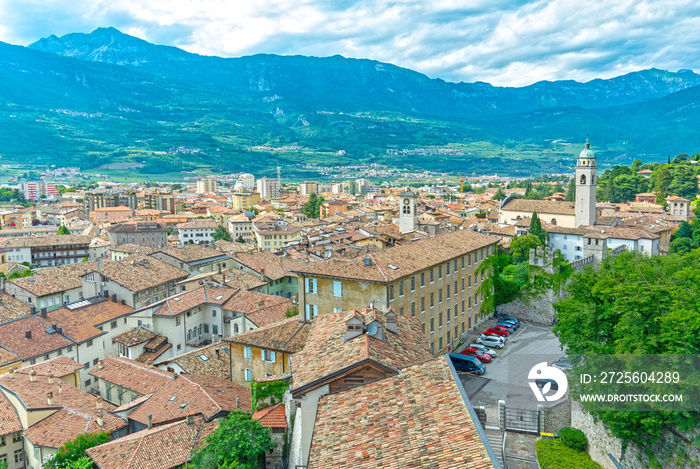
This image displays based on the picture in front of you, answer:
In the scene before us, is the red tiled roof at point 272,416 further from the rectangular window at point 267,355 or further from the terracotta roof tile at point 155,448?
the rectangular window at point 267,355

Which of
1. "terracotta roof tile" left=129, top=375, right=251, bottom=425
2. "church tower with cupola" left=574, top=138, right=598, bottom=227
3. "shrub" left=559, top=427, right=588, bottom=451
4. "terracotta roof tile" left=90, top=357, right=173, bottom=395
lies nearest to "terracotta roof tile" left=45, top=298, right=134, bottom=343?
"terracotta roof tile" left=90, top=357, right=173, bottom=395

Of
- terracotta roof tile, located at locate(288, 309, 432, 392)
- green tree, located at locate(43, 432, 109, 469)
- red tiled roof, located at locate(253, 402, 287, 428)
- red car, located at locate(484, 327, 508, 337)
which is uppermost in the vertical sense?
terracotta roof tile, located at locate(288, 309, 432, 392)

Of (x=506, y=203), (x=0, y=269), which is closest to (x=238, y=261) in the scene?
(x=0, y=269)

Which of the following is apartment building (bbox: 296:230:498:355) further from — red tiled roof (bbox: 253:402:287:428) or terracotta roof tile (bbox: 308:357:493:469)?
terracotta roof tile (bbox: 308:357:493:469)

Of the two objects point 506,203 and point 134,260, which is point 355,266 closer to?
point 134,260

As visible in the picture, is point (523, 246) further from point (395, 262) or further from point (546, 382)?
point (395, 262)

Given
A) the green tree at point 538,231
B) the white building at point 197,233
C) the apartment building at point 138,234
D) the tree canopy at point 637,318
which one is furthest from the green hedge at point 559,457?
the white building at point 197,233

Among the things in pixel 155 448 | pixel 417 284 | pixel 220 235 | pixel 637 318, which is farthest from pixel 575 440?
pixel 220 235
